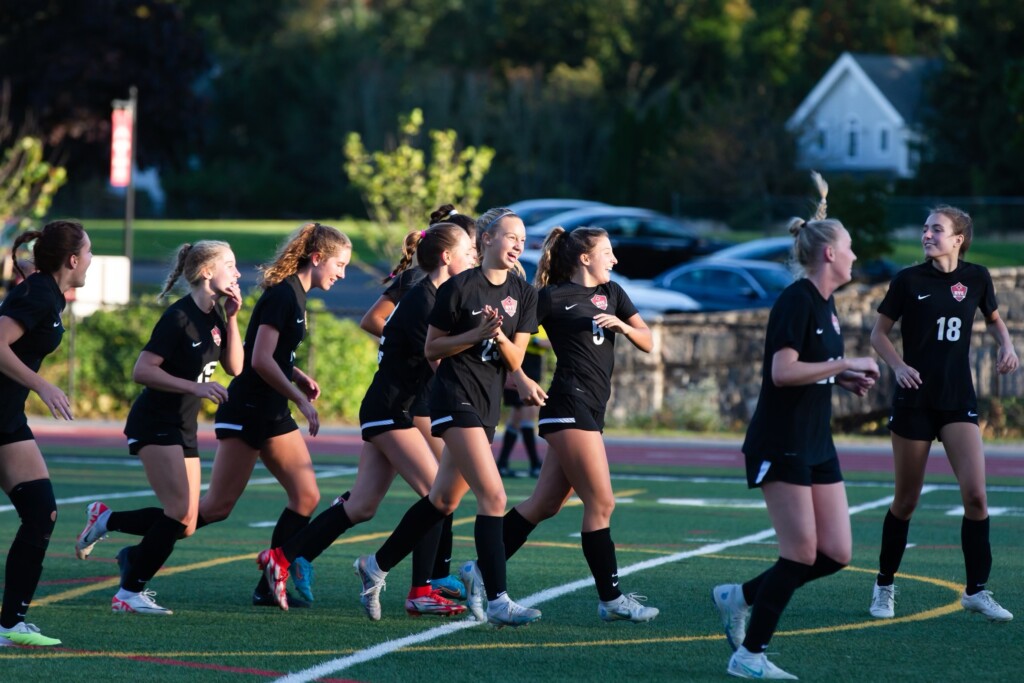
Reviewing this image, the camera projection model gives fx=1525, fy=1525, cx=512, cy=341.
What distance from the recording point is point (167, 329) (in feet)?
25.0

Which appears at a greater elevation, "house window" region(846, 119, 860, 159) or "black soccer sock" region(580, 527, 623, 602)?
"house window" region(846, 119, 860, 159)

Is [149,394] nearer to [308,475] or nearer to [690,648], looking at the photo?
[308,475]

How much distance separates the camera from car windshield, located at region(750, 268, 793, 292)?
89.2 feet

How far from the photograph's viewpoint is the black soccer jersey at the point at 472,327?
23.8 feet

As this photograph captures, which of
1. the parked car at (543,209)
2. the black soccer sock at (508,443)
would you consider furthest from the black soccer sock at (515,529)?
the parked car at (543,209)

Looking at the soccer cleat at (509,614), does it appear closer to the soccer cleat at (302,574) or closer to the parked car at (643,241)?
the soccer cleat at (302,574)

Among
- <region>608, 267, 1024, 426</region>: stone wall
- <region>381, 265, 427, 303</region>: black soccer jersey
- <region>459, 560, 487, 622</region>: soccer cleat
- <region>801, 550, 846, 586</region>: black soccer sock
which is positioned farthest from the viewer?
<region>608, 267, 1024, 426</region>: stone wall

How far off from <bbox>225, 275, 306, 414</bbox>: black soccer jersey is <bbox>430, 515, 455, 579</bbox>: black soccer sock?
3.52 feet

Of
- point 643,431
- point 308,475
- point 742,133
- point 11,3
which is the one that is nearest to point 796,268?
point 308,475

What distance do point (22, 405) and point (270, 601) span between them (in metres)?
1.88

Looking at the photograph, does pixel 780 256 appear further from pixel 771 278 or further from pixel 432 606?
pixel 432 606

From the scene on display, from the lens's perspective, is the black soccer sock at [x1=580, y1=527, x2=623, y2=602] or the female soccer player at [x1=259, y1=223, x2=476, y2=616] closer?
the black soccer sock at [x1=580, y1=527, x2=623, y2=602]

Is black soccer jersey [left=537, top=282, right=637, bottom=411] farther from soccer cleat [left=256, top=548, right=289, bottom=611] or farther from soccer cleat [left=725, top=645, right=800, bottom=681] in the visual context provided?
soccer cleat [left=256, top=548, right=289, bottom=611]

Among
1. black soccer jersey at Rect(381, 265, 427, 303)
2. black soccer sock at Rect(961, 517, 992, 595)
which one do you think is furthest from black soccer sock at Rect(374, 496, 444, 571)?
black soccer sock at Rect(961, 517, 992, 595)
